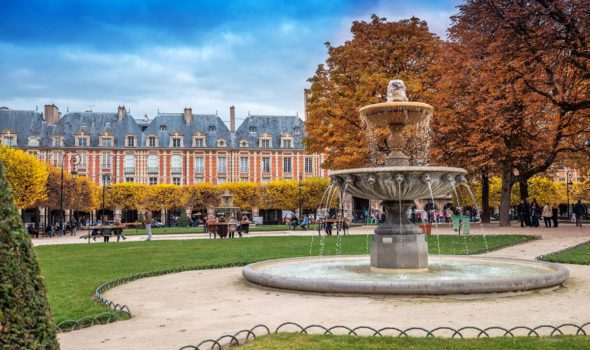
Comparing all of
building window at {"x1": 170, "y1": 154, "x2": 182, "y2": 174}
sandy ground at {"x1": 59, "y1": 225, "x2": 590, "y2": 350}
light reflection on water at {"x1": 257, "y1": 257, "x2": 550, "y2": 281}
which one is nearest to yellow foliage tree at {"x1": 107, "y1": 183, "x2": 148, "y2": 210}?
building window at {"x1": 170, "y1": 154, "x2": 182, "y2": 174}

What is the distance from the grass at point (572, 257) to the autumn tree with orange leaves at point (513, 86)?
21.9ft

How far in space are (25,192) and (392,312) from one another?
38.9 meters

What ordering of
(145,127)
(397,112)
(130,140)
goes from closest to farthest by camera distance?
(397,112)
(130,140)
(145,127)

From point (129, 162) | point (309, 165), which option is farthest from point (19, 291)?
point (129, 162)

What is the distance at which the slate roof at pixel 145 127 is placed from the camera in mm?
66250

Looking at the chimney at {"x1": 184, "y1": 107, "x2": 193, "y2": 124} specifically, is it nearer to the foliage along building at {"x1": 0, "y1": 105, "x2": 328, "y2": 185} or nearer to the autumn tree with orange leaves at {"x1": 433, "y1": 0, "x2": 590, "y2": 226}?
the foliage along building at {"x1": 0, "y1": 105, "x2": 328, "y2": 185}

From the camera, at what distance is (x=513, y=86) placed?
23.6 metres

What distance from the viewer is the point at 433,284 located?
789 cm

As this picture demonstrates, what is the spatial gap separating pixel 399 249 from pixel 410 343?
5093mm

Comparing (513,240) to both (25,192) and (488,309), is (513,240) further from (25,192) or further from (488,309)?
(25,192)

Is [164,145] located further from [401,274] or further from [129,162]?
[401,274]

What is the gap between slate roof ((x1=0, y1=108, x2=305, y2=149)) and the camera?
217 feet

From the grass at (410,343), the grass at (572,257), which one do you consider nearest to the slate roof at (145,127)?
the grass at (572,257)

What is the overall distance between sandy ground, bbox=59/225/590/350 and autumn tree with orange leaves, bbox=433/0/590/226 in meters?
12.0
